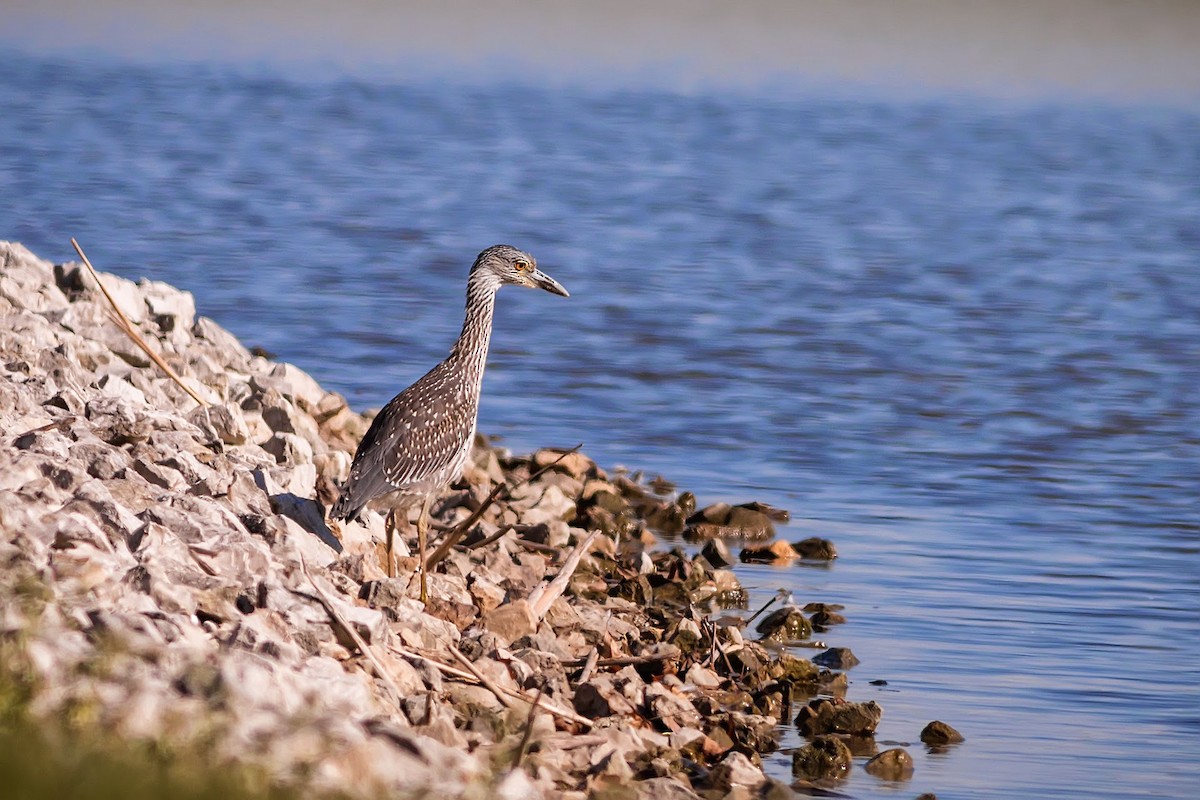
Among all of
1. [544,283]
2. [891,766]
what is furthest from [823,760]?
[544,283]

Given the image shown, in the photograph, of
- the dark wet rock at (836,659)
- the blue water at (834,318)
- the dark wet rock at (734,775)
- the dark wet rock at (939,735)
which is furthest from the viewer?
the blue water at (834,318)

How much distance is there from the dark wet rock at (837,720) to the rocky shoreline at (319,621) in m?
0.01

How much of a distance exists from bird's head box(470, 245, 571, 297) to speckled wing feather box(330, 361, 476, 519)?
2.52 ft

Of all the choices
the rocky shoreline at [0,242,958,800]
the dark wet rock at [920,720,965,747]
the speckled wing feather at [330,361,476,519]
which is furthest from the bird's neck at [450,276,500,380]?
the dark wet rock at [920,720,965,747]

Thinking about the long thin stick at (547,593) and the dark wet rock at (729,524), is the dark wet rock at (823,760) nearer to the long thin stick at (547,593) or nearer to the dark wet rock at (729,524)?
the long thin stick at (547,593)

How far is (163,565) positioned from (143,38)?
177 ft

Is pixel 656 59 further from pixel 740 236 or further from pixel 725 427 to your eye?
pixel 725 427

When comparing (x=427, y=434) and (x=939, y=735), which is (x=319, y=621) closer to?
(x=427, y=434)

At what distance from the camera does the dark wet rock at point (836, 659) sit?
9266 mm

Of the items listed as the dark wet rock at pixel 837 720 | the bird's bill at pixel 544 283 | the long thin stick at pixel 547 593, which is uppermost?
the bird's bill at pixel 544 283

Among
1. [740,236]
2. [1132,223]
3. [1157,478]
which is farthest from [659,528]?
[1132,223]

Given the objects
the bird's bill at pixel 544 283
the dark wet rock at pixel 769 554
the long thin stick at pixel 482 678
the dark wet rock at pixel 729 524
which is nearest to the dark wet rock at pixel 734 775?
the long thin stick at pixel 482 678

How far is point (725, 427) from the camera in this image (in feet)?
49.6

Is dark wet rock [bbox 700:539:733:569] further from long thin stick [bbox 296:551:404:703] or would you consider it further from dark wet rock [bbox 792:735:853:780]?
long thin stick [bbox 296:551:404:703]
